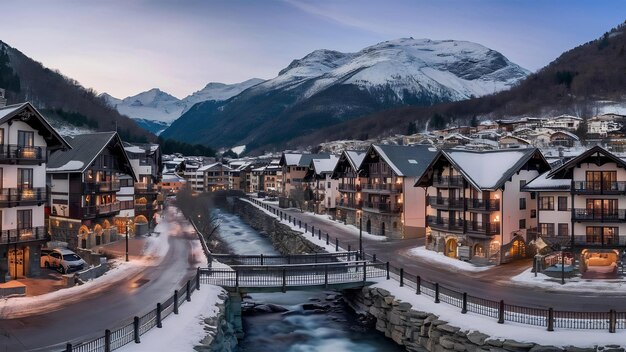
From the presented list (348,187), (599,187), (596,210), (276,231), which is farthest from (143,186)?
(599,187)

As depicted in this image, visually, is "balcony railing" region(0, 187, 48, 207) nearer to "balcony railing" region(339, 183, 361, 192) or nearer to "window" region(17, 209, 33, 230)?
"window" region(17, 209, 33, 230)

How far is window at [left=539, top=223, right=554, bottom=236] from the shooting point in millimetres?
47778

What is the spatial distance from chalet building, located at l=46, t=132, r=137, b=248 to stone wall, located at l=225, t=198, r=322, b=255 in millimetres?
22006

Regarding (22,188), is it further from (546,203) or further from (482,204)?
(546,203)

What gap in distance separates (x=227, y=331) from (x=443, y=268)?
835 inches

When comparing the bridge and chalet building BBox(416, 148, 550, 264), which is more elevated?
chalet building BBox(416, 148, 550, 264)

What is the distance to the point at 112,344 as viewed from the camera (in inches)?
956

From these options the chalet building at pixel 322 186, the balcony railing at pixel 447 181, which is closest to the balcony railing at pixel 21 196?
the balcony railing at pixel 447 181

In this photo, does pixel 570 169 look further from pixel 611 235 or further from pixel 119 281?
pixel 119 281

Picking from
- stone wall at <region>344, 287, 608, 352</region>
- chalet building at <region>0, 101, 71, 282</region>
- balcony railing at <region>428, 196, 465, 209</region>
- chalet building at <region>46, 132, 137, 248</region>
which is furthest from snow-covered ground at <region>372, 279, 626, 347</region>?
chalet building at <region>46, 132, 137, 248</region>

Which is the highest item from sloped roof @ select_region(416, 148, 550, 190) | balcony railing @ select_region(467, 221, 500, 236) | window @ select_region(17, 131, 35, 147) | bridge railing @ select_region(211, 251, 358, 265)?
window @ select_region(17, 131, 35, 147)

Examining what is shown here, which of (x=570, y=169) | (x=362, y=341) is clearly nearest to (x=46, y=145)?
(x=362, y=341)

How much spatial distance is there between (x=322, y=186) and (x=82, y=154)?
1986 inches

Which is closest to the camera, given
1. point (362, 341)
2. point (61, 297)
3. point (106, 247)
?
point (61, 297)
